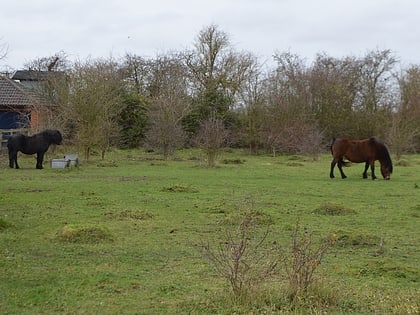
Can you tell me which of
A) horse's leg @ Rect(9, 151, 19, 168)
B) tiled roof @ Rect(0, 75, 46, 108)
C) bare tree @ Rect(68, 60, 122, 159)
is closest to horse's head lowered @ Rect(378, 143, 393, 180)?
bare tree @ Rect(68, 60, 122, 159)

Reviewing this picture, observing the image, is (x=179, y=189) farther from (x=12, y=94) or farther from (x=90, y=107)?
(x=12, y=94)

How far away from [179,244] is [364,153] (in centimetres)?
1510

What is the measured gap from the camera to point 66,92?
29938 mm

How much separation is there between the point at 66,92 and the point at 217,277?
24422 millimetres

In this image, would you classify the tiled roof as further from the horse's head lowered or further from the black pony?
the horse's head lowered

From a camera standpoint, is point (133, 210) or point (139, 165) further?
point (139, 165)

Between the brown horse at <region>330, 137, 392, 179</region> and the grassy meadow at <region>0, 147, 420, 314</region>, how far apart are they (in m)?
2.65

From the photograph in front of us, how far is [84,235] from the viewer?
9.41m

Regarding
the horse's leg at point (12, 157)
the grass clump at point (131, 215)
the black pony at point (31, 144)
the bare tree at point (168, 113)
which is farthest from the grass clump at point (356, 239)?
the bare tree at point (168, 113)

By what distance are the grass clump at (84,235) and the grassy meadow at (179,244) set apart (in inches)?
0.7

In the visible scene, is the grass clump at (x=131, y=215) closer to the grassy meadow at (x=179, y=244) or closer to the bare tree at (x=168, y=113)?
the grassy meadow at (x=179, y=244)

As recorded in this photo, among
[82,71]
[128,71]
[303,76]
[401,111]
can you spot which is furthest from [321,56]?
[82,71]

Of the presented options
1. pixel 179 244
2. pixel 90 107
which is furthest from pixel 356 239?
pixel 90 107

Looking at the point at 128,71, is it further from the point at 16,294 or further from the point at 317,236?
the point at 16,294
